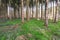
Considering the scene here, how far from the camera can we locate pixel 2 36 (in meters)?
20.8

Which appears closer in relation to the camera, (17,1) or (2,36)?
(2,36)

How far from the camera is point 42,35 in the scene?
2202 centimetres

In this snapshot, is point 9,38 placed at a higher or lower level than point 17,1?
lower

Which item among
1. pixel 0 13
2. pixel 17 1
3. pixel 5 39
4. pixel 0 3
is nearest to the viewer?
pixel 5 39

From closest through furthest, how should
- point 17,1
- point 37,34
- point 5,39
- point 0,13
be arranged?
point 5,39, point 37,34, point 17,1, point 0,13

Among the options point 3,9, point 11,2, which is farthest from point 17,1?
point 3,9

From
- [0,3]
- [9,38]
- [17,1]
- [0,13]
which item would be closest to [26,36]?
[9,38]

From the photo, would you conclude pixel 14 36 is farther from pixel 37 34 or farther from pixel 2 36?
pixel 37 34

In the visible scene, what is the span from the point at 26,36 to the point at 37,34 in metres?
1.68

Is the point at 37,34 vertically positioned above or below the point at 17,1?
below

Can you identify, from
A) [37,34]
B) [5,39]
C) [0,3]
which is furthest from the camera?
[0,3]

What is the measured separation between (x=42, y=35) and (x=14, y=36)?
3507mm

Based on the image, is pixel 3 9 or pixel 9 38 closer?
pixel 9 38

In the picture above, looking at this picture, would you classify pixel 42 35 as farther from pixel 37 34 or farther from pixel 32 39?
pixel 32 39
